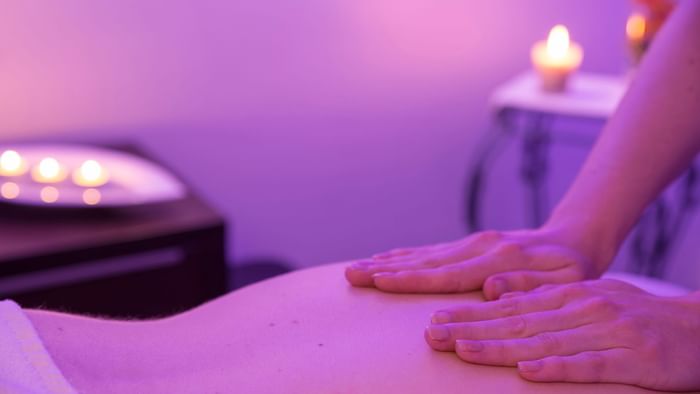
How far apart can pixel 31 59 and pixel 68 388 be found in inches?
44.3

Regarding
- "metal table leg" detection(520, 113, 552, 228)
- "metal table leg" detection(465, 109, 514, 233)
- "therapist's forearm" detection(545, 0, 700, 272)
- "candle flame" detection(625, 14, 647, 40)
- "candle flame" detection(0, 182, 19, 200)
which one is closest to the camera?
"therapist's forearm" detection(545, 0, 700, 272)

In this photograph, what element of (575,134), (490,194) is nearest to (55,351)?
(490,194)

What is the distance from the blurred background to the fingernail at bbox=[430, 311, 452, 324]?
44.5 inches

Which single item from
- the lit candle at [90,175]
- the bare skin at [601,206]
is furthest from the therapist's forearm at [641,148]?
the lit candle at [90,175]

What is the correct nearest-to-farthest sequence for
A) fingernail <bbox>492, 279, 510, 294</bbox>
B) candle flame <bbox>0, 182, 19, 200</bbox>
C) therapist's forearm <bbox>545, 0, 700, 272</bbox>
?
fingernail <bbox>492, 279, 510, 294</bbox>
therapist's forearm <bbox>545, 0, 700, 272</bbox>
candle flame <bbox>0, 182, 19, 200</bbox>

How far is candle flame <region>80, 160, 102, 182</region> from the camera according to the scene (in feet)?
4.54

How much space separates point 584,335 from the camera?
750 mm

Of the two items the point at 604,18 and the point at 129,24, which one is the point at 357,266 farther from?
the point at 604,18

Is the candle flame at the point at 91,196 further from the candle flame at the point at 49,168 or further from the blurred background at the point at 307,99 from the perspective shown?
the blurred background at the point at 307,99

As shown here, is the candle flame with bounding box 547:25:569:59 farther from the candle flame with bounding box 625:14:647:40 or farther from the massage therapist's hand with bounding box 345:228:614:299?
the massage therapist's hand with bounding box 345:228:614:299

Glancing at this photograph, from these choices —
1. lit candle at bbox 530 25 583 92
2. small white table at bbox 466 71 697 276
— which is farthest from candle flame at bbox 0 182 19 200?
lit candle at bbox 530 25 583 92

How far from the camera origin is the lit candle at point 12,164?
138 centimetres

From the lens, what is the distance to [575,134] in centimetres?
239

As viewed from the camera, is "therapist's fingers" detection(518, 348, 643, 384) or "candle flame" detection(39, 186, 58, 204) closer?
"therapist's fingers" detection(518, 348, 643, 384)
